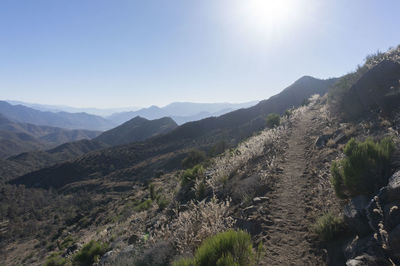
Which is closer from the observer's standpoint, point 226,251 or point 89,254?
point 226,251

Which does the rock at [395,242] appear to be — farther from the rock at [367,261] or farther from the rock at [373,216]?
the rock at [373,216]

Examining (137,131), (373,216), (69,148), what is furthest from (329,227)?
(137,131)

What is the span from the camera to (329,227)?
362 centimetres

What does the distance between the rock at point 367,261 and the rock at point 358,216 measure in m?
0.65

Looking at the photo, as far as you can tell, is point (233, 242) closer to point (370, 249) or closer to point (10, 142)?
point (370, 249)

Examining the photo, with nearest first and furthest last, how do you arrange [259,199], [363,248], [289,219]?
[363,248] < [289,219] < [259,199]

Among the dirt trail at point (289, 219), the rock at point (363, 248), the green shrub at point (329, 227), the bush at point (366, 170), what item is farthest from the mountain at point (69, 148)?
the rock at point (363, 248)

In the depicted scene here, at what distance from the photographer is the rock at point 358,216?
122 inches

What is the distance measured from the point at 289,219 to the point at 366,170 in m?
1.77

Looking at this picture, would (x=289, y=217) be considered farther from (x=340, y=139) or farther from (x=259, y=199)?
(x=340, y=139)

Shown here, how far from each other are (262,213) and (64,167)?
85.9m

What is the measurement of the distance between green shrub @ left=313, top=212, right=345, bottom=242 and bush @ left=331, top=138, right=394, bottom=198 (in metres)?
0.67

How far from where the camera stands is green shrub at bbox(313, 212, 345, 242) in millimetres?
3548

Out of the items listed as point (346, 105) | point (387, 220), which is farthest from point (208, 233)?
point (346, 105)
